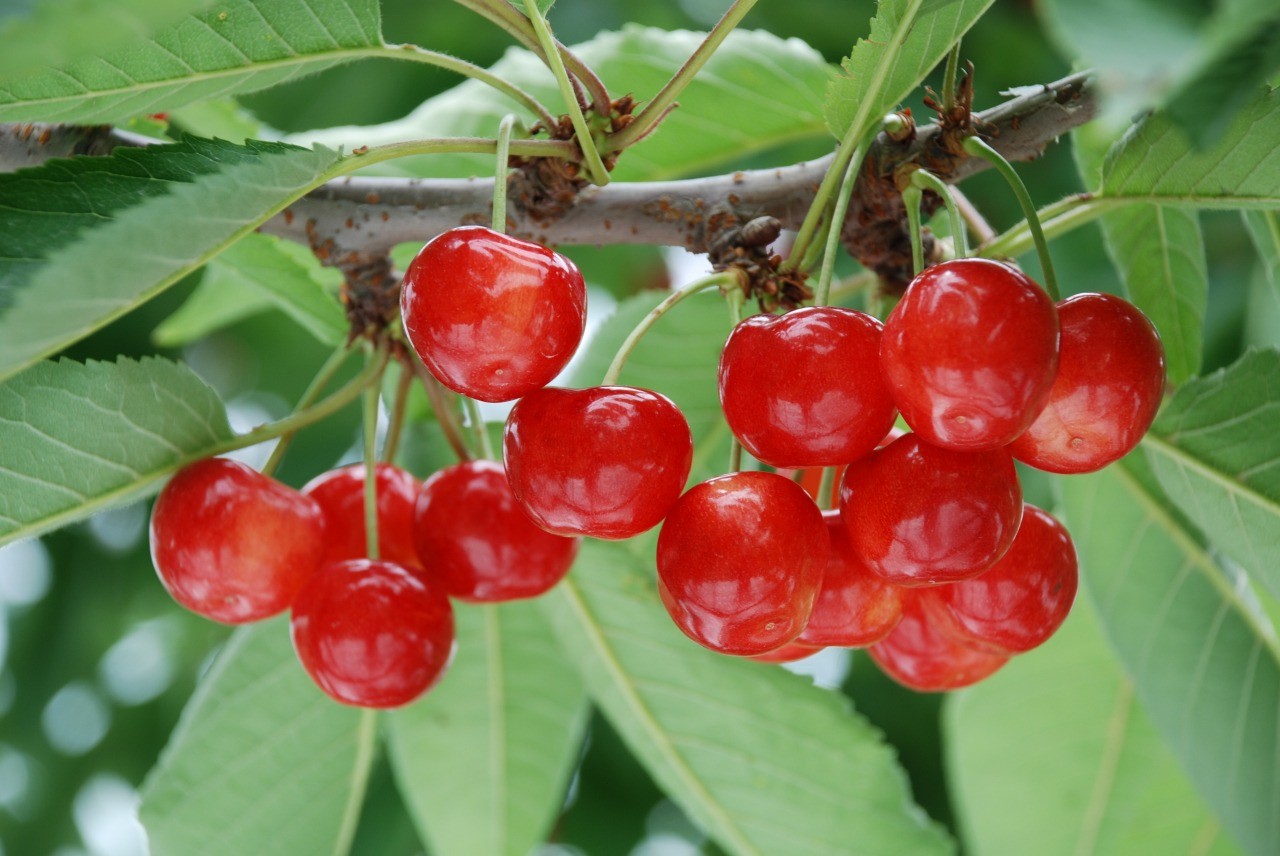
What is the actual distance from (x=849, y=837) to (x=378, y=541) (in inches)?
28.6

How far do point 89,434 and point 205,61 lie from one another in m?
0.38

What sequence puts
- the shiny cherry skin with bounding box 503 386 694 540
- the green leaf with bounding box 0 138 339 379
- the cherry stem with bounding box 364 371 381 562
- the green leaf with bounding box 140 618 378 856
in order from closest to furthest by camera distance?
the green leaf with bounding box 0 138 339 379, the shiny cherry skin with bounding box 503 386 694 540, the cherry stem with bounding box 364 371 381 562, the green leaf with bounding box 140 618 378 856

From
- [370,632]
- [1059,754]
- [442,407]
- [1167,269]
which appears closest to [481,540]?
[370,632]

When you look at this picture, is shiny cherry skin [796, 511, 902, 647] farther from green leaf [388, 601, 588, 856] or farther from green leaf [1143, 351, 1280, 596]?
green leaf [388, 601, 588, 856]

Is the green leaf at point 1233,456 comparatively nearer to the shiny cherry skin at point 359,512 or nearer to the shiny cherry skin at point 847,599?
the shiny cherry skin at point 847,599

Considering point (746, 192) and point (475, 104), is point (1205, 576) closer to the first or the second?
point (746, 192)

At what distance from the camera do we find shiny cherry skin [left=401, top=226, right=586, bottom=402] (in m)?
0.93

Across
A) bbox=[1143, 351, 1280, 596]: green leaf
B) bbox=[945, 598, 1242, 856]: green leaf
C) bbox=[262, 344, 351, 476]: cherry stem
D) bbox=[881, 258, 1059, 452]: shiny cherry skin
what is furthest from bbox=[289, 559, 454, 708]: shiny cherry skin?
bbox=[945, 598, 1242, 856]: green leaf

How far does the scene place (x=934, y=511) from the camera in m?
0.92

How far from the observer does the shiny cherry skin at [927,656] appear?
1.19 m

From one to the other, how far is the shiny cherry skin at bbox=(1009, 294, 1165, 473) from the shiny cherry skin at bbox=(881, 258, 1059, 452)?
79 millimetres

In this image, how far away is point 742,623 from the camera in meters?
0.95

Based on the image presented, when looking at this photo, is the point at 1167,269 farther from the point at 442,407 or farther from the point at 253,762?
the point at 253,762

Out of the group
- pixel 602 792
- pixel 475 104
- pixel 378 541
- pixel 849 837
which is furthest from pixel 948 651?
pixel 602 792
